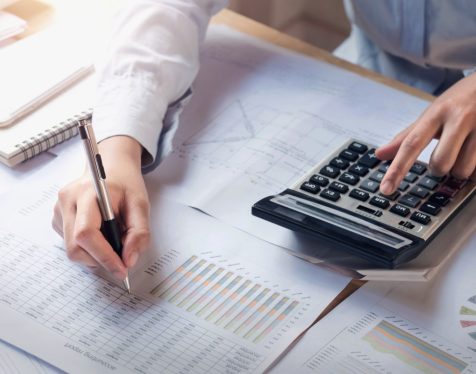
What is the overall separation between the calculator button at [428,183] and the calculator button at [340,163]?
0.23 ft

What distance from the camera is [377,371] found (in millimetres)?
580

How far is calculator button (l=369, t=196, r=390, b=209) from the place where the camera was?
695 mm

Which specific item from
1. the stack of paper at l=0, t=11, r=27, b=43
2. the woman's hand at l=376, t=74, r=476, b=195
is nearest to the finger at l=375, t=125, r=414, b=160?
the woman's hand at l=376, t=74, r=476, b=195

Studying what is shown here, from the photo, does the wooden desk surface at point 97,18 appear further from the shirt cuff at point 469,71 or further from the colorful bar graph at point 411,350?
the colorful bar graph at point 411,350

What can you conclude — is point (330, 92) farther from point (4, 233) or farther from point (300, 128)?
point (4, 233)

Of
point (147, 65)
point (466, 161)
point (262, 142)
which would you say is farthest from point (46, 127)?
point (466, 161)

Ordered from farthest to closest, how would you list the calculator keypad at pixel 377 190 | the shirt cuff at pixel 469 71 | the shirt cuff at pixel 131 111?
the shirt cuff at pixel 469 71
the shirt cuff at pixel 131 111
the calculator keypad at pixel 377 190

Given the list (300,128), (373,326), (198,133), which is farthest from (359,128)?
(373,326)

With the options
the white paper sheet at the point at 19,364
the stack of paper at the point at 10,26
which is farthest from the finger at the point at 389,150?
the stack of paper at the point at 10,26

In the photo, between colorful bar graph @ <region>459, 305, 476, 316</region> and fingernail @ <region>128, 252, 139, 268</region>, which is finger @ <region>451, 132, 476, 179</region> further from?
fingernail @ <region>128, 252, 139, 268</region>

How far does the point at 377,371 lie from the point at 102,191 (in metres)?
0.26

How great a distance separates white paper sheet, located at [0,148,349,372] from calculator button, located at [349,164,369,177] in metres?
0.11

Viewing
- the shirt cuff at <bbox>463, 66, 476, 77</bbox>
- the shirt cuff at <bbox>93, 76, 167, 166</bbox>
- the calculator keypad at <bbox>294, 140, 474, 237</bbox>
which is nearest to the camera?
Result: the calculator keypad at <bbox>294, 140, 474, 237</bbox>

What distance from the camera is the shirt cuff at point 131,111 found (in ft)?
2.60
